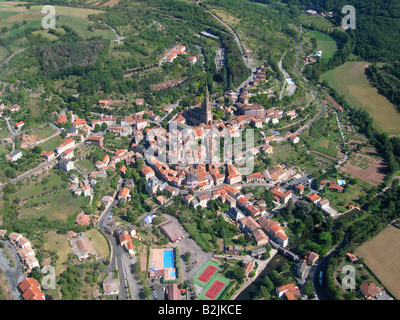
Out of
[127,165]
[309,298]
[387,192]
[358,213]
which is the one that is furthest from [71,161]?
[387,192]

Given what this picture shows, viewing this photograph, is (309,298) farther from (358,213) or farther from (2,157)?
(2,157)

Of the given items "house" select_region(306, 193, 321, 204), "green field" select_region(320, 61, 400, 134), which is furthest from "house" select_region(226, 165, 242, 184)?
"green field" select_region(320, 61, 400, 134)

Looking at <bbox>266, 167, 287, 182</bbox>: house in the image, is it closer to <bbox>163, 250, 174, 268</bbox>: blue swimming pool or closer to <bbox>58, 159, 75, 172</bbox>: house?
<bbox>163, 250, 174, 268</bbox>: blue swimming pool

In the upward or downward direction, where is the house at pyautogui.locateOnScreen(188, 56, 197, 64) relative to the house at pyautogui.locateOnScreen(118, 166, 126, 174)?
upward

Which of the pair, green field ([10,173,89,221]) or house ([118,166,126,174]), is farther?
house ([118,166,126,174])

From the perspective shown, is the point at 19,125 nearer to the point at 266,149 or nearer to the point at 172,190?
the point at 172,190
